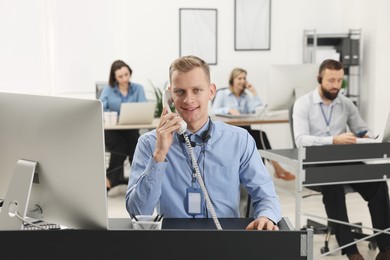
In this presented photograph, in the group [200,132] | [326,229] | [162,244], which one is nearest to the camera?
[162,244]

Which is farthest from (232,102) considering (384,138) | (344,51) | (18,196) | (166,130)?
(18,196)

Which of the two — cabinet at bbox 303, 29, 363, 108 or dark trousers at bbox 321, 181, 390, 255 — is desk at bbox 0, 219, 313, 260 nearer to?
dark trousers at bbox 321, 181, 390, 255

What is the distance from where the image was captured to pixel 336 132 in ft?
16.0

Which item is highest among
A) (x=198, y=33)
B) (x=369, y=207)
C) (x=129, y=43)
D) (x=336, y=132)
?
(x=198, y=33)

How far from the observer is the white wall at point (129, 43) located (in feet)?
25.0

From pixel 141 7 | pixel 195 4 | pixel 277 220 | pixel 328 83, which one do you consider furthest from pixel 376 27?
pixel 277 220

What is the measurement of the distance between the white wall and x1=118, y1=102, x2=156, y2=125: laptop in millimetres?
1713

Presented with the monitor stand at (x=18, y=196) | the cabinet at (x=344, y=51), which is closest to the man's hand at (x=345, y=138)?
the monitor stand at (x=18, y=196)

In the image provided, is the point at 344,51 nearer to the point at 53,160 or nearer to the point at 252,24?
the point at 252,24

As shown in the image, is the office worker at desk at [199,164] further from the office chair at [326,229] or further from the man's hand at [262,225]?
the office chair at [326,229]

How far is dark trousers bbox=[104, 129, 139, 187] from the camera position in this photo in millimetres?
6715

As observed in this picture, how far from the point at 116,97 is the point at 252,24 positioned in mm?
2370

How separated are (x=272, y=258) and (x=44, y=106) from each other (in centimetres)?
77

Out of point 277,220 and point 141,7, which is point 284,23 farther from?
point 277,220
